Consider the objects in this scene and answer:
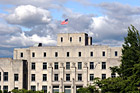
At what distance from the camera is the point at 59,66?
118875 mm

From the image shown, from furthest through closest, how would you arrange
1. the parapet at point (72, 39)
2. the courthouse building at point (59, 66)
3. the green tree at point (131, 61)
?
the parapet at point (72, 39) < the courthouse building at point (59, 66) < the green tree at point (131, 61)

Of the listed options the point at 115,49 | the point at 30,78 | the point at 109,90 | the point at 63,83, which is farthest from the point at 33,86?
the point at 109,90

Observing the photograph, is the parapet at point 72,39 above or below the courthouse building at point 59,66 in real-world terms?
above

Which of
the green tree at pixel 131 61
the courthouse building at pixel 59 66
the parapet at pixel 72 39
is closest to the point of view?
the green tree at pixel 131 61

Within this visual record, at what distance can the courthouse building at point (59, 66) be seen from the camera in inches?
4603

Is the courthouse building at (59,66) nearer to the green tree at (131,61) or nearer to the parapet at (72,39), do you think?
the parapet at (72,39)

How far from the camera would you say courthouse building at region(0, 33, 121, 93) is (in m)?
117

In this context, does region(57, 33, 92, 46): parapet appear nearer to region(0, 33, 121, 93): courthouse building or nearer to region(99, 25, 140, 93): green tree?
region(0, 33, 121, 93): courthouse building

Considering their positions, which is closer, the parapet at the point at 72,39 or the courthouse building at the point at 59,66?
the courthouse building at the point at 59,66

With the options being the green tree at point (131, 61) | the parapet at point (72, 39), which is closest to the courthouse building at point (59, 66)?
the parapet at point (72, 39)

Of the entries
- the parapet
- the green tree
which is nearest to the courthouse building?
the parapet

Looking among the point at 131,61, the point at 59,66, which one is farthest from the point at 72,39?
the point at 131,61

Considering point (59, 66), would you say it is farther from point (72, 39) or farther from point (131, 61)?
point (131, 61)

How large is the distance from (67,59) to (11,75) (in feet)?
60.1
